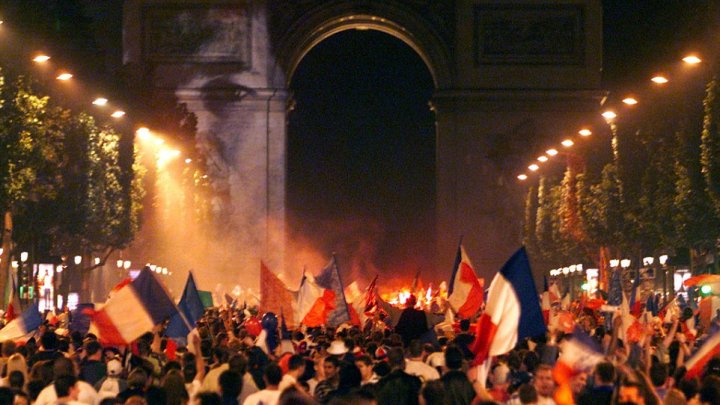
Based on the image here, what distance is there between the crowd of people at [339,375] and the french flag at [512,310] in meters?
0.37

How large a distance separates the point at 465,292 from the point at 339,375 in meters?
10.1

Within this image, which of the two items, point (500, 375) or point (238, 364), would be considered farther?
point (500, 375)

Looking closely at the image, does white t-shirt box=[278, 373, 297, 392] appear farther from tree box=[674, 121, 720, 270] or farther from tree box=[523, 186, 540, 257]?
tree box=[523, 186, 540, 257]

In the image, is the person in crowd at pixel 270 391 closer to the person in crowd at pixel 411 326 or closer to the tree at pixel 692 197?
the person in crowd at pixel 411 326

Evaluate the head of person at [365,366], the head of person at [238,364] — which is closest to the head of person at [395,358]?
the head of person at [365,366]

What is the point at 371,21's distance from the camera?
80.2 m

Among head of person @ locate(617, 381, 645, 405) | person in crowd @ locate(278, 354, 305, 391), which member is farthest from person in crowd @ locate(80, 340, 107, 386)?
head of person @ locate(617, 381, 645, 405)

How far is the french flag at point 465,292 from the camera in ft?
78.6

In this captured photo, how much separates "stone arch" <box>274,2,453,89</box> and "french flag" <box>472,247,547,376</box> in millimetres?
61319

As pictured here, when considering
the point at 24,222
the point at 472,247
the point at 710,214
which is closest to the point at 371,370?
the point at 710,214

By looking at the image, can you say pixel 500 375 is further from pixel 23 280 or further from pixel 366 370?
pixel 23 280

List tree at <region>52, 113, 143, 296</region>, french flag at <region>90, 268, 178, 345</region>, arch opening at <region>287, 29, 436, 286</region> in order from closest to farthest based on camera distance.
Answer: french flag at <region>90, 268, 178, 345</region> → tree at <region>52, 113, 143, 296</region> → arch opening at <region>287, 29, 436, 286</region>

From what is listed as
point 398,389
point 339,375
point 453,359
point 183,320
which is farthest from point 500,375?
point 183,320

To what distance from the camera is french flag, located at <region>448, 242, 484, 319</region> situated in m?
24.0
